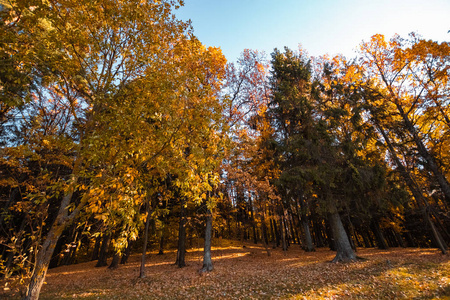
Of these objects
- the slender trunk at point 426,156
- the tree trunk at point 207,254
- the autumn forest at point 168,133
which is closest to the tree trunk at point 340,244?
the autumn forest at point 168,133

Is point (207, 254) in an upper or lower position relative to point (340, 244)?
lower

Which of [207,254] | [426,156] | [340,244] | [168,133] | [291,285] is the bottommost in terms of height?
[291,285]

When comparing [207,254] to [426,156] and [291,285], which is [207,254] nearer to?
[291,285]

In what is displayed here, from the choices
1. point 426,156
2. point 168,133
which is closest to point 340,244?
point 426,156

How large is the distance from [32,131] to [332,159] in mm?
17245

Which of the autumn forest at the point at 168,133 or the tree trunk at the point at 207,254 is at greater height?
the autumn forest at the point at 168,133

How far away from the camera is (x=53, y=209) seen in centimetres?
1723

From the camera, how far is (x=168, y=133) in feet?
12.9

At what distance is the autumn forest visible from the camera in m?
3.97

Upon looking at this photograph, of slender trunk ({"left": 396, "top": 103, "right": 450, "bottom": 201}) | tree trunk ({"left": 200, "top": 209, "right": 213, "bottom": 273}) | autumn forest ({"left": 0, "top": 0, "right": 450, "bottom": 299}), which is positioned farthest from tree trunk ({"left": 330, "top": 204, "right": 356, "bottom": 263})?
tree trunk ({"left": 200, "top": 209, "right": 213, "bottom": 273})

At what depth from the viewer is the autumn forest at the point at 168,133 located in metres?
3.97

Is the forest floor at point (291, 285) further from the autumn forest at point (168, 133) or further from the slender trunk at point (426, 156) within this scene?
the slender trunk at point (426, 156)

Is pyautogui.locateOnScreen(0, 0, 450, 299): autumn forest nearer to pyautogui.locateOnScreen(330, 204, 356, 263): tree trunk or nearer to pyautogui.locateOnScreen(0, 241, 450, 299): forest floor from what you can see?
pyautogui.locateOnScreen(330, 204, 356, 263): tree trunk

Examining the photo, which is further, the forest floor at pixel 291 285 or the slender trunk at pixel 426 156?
the slender trunk at pixel 426 156
